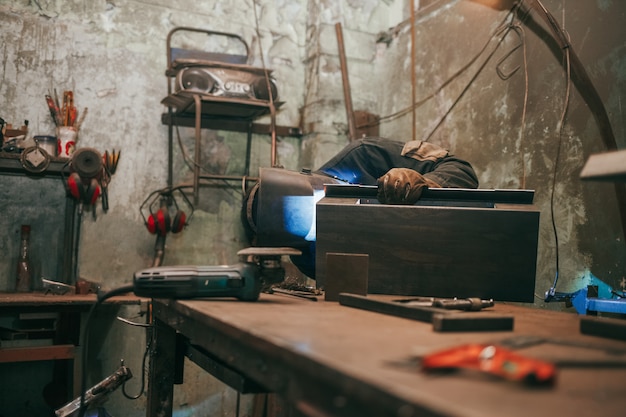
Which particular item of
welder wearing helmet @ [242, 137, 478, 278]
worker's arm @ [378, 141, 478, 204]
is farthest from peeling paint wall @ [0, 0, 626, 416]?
welder wearing helmet @ [242, 137, 478, 278]

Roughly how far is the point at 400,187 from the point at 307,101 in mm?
2669

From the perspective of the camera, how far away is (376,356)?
88 cm

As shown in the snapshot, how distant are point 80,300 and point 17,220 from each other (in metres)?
0.86

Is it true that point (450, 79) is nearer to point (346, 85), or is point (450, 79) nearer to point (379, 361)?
point (346, 85)

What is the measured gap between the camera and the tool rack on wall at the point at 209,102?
3732 millimetres

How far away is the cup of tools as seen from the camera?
142 inches

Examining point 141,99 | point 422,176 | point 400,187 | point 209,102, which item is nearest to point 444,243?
point 400,187

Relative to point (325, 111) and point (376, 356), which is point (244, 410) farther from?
point (376, 356)

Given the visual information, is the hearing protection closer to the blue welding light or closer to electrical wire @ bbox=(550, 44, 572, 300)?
the blue welding light

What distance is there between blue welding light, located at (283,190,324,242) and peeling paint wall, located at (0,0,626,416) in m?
1.35

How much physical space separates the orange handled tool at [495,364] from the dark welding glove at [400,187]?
1.07 meters

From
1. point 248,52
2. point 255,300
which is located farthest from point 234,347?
point 248,52

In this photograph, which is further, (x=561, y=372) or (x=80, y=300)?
(x=80, y=300)

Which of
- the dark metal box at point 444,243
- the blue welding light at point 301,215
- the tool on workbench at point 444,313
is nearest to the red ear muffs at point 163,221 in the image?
the blue welding light at point 301,215
